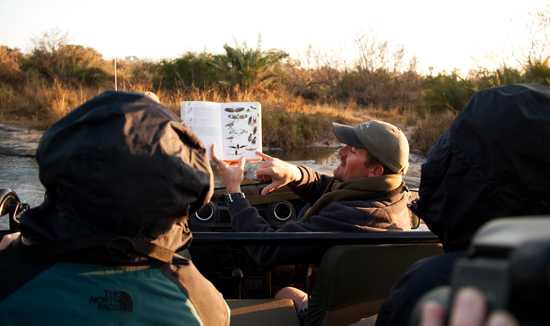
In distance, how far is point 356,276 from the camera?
7.04 ft

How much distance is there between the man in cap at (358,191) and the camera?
2.52 m

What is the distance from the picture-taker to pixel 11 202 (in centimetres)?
205

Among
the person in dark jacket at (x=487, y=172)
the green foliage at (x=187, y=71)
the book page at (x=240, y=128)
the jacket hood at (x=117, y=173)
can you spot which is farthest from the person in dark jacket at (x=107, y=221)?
the green foliage at (x=187, y=71)

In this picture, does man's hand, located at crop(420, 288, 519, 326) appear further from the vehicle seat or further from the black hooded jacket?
the vehicle seat

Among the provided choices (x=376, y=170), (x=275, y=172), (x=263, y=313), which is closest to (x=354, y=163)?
(x=376, y=170)

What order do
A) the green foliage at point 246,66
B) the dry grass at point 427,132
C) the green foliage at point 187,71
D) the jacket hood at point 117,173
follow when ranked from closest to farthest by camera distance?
the jacket hood at point 117,173, the dry grass at point 427,132, the green foliage at point 246,66, the green foliage at point 187,71

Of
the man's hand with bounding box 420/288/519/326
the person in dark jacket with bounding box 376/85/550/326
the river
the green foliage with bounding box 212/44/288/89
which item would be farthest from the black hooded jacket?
the green foliage with bounding box 212/44/288/89

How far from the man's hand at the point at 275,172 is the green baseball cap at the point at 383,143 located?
45 cm

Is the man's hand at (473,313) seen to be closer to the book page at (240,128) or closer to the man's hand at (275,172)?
the book page at (240,128)

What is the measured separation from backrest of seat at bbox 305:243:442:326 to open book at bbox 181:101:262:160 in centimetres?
85

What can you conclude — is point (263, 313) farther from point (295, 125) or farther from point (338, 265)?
point (295, 125)

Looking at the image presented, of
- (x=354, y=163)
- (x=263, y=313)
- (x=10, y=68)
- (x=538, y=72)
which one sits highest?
(x=538, y=72)

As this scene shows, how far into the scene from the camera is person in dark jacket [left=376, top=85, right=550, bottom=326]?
48.3 inches

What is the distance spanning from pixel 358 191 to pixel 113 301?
1583mm
